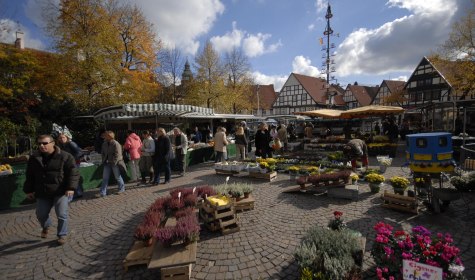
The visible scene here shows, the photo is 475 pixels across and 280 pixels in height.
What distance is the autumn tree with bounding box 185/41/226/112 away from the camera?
26344mm

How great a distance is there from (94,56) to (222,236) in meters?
16.4

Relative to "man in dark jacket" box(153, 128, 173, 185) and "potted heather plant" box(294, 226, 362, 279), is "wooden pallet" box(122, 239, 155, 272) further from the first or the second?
"man in dark jacket" box(153, 128, 173, 185)

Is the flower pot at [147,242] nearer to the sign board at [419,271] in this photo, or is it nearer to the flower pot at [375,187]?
the sign board at [419,271]

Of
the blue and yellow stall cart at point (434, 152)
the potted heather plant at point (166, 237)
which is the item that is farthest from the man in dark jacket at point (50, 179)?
the blue and yellow stall cart at point (434, 152)

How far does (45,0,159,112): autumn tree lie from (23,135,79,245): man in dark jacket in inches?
551

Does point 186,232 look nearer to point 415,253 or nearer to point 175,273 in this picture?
point 175,273

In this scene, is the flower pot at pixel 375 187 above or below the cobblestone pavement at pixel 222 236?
above

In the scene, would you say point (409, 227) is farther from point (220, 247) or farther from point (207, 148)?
point (207, 148)

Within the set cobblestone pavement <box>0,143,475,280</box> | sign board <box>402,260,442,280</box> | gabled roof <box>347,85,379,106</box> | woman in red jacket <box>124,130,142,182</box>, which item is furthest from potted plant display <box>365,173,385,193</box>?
gabled roof <box>347,85,379,106</box>

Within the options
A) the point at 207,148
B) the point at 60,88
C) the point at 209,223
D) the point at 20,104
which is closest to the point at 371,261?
the point at 209,223

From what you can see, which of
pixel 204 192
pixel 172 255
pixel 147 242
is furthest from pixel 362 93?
pixel 172 255

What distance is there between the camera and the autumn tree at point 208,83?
2634 cm

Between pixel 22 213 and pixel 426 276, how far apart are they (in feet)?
25.9

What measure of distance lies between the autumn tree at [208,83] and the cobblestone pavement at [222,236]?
21.0 m
